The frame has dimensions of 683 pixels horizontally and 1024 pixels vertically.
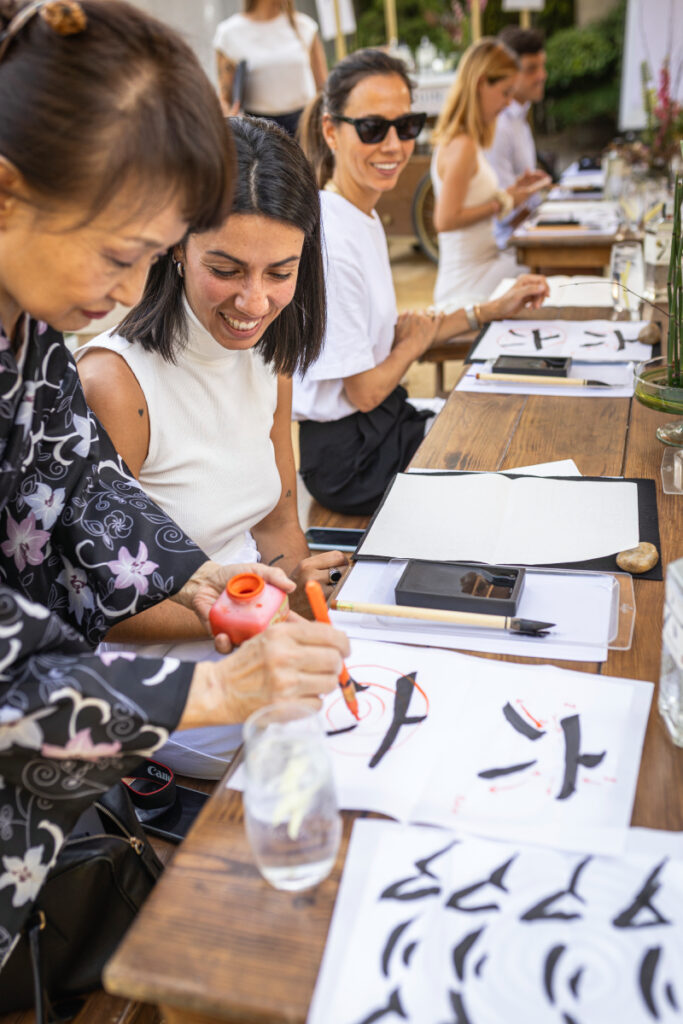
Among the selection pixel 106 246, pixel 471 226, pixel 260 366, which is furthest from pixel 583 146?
pixel 106 246

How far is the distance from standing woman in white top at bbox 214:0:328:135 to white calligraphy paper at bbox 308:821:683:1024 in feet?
13.5

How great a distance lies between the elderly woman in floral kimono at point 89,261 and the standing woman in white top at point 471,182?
2.79 metres

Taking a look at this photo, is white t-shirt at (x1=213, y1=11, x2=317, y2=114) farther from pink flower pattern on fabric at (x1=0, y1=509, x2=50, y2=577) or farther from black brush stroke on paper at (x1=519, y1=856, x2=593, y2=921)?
black brush stroke on paper at (x1=519, y1=856, x2=593, y2=921)

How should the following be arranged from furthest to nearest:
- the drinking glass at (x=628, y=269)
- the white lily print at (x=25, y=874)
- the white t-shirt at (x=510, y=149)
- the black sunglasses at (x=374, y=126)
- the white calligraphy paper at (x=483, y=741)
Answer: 1. the white t-shirt at (x=510, y=149)
2. the drinking glass at (x=628, y=269)
3. the black sunglasses at (x=374, y=126)
4. the white lily print at (x=25, y=874)
5. the white calligraphy paper at (x=483, y=741)

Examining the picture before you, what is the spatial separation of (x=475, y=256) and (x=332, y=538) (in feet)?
6.55

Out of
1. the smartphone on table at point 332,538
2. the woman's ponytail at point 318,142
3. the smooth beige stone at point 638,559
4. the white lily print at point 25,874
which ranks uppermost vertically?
the woman's ponytail at point 318,142

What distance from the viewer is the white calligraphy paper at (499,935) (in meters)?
0.58

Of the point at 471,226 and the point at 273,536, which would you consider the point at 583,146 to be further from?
the point at 273,536

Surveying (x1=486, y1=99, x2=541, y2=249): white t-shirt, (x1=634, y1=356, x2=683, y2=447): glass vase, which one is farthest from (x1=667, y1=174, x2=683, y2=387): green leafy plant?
(x1=486, y1=99, x2=541, y2=249): white t-shirt

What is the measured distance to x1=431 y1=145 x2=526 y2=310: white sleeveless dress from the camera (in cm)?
357

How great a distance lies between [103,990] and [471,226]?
3160mm

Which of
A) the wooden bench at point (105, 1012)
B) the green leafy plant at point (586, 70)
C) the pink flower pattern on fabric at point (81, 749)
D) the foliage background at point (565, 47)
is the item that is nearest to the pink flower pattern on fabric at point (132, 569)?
the pink flower pattern on fabric at point (81, 749)

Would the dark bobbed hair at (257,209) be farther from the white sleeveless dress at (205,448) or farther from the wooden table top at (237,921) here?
the wooden table top at (237,921)

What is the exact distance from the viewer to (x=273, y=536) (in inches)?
65.4
